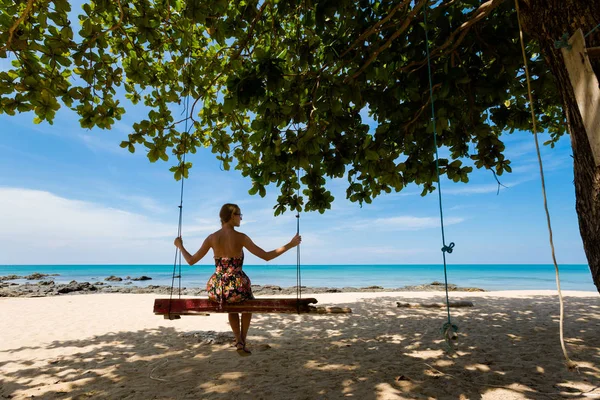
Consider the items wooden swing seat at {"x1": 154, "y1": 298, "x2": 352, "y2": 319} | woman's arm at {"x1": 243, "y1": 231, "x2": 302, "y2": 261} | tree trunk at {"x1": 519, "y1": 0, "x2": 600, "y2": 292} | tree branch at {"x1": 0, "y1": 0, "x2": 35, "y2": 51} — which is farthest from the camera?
woman's arm at {"x1": 243, "y1": 231, "x2": 302, "y2": 261}

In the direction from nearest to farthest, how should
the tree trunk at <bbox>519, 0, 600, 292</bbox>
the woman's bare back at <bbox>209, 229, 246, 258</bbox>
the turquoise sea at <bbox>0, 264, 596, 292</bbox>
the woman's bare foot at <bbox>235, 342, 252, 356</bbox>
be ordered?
the tree trunk at <bbox>519, 0, 600, 292</bbox> < the woman's bare back at <bbox>209, 229, 246, 258</bbox> < the woman's bare foot at <bbox>235, 342, 252, 356</bbox> < the turquoise sea at <bbox>0, 264, 596, 292</bbox>

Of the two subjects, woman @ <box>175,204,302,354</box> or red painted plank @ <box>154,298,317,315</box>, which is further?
woman @ <box>175,204,302,354</box>

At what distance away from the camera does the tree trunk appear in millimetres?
2697

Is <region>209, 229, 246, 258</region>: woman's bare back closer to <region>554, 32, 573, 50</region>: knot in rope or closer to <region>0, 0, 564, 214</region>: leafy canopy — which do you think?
<region>0, 0, 564, 214</region>: leafy canopy

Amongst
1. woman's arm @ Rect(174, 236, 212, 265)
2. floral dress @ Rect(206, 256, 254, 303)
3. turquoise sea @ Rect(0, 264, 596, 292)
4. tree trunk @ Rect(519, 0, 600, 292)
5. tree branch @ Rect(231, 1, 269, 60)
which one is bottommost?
turquoise sea @ Rect(0, 264, 596, 292)

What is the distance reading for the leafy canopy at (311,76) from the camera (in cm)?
389

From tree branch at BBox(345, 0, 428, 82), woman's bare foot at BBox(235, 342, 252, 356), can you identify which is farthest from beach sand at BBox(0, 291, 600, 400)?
tree branch at BBox(345, 0, 428, 82)

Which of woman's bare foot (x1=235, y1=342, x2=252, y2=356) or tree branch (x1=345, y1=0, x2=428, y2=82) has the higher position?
tree branch (x1=345, y1=0, x2=428, y2=82)

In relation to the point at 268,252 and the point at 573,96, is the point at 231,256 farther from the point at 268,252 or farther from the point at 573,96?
the point at 573,96

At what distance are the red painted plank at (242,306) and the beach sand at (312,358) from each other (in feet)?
2.73

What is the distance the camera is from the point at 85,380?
4.21 metres

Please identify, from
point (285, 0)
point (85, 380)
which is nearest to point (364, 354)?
point (85, 380)

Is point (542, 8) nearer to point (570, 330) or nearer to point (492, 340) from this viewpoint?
point (492, 340)

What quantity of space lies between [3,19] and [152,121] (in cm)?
200
